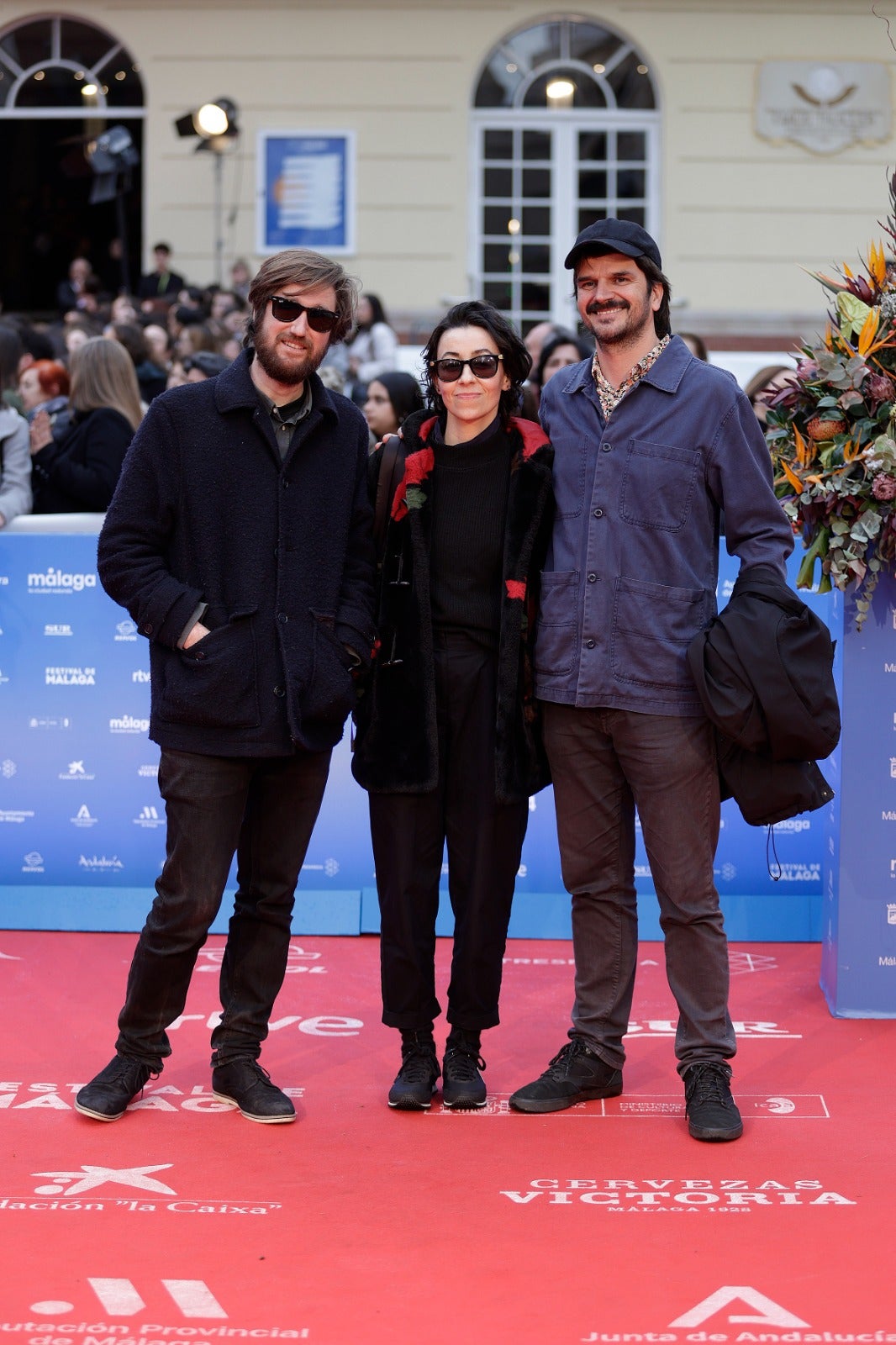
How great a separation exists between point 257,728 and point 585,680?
0.77m

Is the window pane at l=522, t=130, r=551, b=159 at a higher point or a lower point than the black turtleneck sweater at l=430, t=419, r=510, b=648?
higher

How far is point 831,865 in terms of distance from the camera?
192 inches

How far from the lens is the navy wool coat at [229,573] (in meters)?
3.72

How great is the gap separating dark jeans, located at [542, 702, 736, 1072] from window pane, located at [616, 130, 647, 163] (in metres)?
12.9

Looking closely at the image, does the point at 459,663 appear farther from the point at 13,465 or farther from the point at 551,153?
the point at 551,153

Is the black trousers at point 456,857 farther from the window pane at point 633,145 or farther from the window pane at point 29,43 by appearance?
the window pane at point 29,43

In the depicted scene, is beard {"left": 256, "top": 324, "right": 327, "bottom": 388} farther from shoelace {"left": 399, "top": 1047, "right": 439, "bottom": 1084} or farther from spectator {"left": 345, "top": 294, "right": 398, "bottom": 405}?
spectator {"left": 345, "top": 294, "right": 398, "bottom": 405}

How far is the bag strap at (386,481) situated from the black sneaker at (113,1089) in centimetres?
137

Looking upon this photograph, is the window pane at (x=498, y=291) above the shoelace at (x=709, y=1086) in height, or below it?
above

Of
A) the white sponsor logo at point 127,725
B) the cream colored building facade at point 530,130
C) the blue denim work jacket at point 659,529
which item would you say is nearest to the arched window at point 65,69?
the cream colored building facade at point 530,130

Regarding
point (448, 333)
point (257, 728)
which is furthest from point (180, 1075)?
point (448, 333)

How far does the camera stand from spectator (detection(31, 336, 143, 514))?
641 centimetres

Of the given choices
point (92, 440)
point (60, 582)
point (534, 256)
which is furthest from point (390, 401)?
point (534, 256)

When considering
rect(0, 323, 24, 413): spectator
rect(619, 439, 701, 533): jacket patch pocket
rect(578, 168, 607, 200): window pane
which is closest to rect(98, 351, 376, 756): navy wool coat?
rect(619, 439, 701, 533): jacket patch pocket
